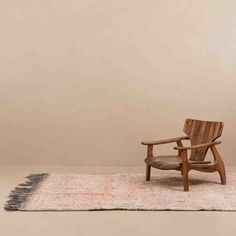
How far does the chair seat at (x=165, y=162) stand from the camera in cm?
472

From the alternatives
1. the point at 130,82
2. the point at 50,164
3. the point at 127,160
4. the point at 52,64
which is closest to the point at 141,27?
the point at 130,82

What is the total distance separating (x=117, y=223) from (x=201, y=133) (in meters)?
1.92

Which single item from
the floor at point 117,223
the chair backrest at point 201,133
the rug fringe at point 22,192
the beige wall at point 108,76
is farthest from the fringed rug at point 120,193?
the beige wall at point 108,76

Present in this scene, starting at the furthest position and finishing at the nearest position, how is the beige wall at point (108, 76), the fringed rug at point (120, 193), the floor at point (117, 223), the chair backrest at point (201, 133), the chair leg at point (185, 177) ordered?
the beige wall at point (108, 76), the chair backrest at point (201, 133), the chair leg at point (185, 177), the fringed rug at point (120, 193), the floor at point (117, 223)

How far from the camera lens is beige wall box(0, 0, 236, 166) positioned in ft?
19.7

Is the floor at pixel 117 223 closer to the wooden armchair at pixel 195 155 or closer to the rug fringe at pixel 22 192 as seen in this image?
the rug fringe at pixel 22 192

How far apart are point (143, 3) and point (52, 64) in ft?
4.49

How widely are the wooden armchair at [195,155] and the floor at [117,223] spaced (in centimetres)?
80

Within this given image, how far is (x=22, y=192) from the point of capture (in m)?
4.63

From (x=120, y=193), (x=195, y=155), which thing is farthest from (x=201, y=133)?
(x=120, y=193)

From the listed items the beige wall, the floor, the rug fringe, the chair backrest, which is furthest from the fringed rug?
the beige wall

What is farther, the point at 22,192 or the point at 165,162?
the point at 165,162

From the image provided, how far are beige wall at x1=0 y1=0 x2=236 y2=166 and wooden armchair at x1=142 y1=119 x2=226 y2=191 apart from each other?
2.51 ft

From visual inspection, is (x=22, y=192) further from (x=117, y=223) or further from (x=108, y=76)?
(x=108, y=76)
